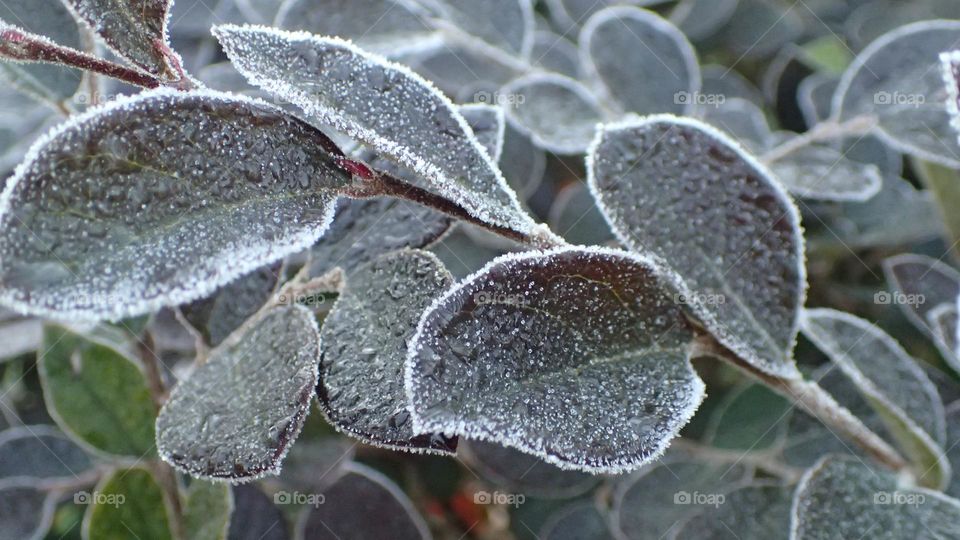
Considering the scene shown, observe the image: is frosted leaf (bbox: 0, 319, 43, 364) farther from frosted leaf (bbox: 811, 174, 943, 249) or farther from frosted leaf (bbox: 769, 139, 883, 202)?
frosted leaf (bbox: 811, 174, 943, 249)

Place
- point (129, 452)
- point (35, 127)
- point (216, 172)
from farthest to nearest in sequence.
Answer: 1. point (35, 127)
2. point (129, 452)
3. point (216, 172)

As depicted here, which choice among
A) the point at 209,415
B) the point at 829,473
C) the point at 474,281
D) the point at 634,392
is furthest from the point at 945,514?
the point at 209,415

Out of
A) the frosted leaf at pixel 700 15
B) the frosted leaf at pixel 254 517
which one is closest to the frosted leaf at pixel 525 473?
the frosted leaf at pixel 254 517

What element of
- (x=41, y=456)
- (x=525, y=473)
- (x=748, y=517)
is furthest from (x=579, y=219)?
(x=41, y=456)

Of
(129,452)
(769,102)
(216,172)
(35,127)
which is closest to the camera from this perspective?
(216,172)

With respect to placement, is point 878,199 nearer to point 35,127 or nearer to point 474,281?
point 474,281

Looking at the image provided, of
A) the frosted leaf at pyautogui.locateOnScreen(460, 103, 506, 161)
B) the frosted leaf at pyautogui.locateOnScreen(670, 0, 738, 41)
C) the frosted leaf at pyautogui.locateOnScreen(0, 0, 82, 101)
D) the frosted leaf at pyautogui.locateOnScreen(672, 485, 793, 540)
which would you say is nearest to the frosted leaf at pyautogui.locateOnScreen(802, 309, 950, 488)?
the frosted leaf at pyautogui.locateOnScreen(672, 485, 793, 540)

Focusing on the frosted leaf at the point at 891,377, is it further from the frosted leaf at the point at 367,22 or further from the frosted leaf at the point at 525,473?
the frosted leaf at the point at 367,22
